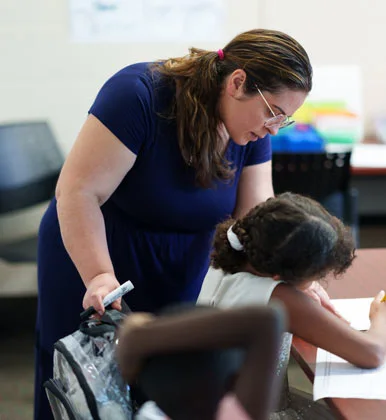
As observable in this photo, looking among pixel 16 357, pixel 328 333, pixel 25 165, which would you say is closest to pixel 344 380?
pixel 328 333

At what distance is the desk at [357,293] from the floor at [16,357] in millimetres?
1431

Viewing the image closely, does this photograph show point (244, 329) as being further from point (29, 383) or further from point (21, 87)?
point (21, 87)

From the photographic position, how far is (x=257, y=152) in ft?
5.58

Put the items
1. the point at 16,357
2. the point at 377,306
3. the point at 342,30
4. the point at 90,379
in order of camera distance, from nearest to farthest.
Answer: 1. the point at 90,379
2. the point at 377,306
3. the point at 16,357
4. the point at 342,30

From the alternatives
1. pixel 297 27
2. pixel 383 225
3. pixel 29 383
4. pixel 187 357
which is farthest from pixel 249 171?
pixel 383 225

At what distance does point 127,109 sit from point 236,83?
245 mm

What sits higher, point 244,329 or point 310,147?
point 244,329

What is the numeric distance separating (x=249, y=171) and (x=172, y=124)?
26 cm

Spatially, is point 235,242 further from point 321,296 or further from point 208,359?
point 208,359

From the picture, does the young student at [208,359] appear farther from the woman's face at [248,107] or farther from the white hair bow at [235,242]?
the woman's face at [248,107]

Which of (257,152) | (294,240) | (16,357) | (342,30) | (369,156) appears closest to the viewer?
(294,240)

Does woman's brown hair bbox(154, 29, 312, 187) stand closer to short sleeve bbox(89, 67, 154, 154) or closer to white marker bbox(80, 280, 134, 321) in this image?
short sleeve bbox(89, 67, 154, 154)

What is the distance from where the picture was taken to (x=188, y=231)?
5.46 feet

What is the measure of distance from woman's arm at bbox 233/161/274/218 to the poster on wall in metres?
1.98
